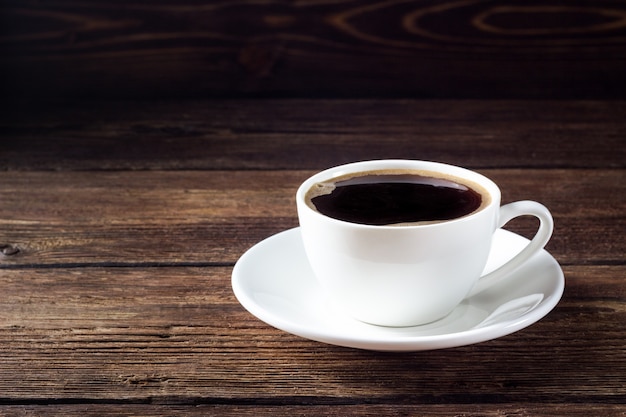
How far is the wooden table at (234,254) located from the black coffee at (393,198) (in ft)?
0.36

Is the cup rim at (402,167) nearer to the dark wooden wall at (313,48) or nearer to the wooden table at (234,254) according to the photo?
the wooden table at (234,254)

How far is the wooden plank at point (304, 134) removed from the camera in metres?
1.25

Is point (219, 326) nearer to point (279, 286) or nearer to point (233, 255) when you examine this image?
point (279, 286)

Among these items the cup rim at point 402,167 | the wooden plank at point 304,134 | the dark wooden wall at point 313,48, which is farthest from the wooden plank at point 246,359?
the dark wooden wall at point 313,48

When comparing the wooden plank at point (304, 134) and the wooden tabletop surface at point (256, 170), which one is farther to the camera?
the wooden plank at point (304, 134)

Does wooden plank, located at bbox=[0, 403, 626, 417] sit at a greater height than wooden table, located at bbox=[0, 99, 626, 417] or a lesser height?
greater

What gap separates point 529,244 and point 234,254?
33 centimetres

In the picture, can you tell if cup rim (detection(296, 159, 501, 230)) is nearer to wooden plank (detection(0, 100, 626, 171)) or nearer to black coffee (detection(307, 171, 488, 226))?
black coffee (detection(307, 171, 488, 226))

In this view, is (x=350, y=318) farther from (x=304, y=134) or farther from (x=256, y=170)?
(x=304, y=134)

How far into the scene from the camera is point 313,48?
1.74 meters

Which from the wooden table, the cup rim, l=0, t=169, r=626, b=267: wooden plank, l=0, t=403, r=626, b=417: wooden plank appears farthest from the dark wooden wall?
l=0, t=403, r=626, b=417: wooden plank

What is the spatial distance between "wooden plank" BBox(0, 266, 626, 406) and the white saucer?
25 millimetres

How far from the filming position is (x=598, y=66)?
175cm

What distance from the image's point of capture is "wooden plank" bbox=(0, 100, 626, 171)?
1.25 m
